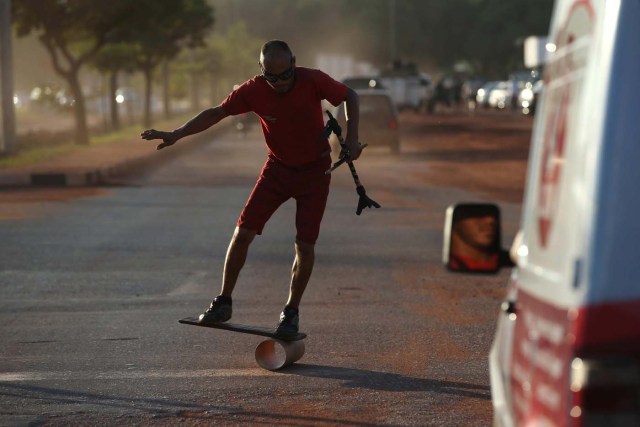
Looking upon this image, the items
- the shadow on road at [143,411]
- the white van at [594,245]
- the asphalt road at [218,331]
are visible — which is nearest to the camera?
the white van at [594,245]

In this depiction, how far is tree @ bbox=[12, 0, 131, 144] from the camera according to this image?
38.8 metres

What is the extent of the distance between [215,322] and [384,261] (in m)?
5.14

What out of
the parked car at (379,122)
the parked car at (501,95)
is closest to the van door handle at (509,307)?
the parked car at (379,122)

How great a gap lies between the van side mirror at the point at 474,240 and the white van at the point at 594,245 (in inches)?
17.5

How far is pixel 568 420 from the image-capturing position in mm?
2910

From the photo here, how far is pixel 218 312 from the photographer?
26.0 feet

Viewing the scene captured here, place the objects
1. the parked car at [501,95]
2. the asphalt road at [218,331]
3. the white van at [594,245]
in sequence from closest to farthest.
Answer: the white van at [594,245] → the asphalt road at [218,331] → the parked car at [501,95]

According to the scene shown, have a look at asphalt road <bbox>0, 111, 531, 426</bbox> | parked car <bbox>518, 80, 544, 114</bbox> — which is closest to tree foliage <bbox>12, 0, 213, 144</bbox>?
parked car <bbox>518, 80, 544, 114</bbox>

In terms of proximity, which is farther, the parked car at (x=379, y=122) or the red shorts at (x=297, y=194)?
the parked car at (x=379, y=122)

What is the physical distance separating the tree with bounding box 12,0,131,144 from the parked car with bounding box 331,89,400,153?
8.73m

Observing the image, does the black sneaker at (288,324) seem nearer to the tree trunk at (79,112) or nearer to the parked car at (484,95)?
the tree trunk at (79,112)

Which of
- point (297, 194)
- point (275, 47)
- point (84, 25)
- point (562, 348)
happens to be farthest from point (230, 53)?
point (562, 348)

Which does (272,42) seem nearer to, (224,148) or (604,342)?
(604,342)

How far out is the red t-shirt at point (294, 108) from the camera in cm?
774
